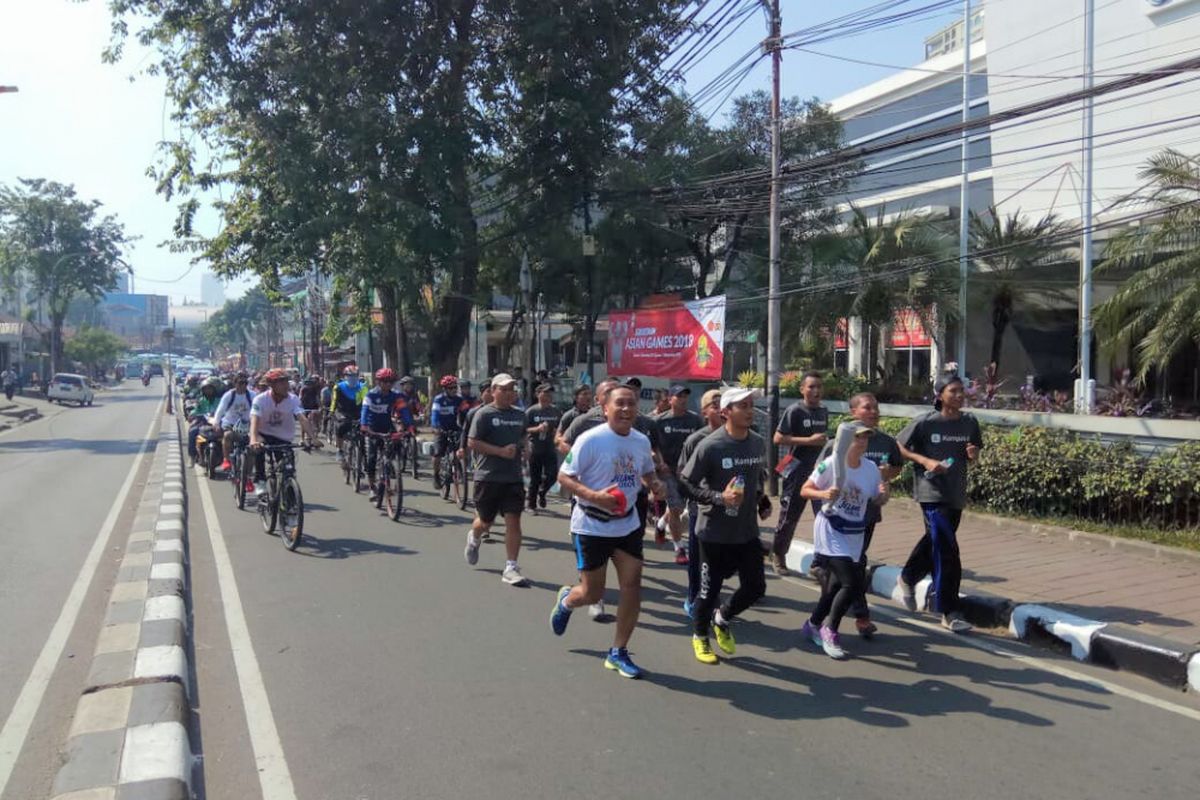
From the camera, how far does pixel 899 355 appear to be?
90.0 ft

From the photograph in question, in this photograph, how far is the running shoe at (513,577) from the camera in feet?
24.9

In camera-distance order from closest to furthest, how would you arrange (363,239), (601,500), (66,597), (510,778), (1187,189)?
(510,778) → (601,500) → (66,597) → (1187,189) → (363,239)

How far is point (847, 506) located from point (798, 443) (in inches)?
77.2

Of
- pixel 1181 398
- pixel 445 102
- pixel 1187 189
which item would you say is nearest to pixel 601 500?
pixel 1187 189

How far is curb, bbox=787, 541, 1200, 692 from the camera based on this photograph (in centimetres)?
550

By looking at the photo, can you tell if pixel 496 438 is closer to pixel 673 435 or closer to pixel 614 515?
pixel 673 435

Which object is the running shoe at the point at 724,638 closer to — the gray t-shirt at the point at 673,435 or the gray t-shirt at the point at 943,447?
the gray t-shirt at the point at 943,447

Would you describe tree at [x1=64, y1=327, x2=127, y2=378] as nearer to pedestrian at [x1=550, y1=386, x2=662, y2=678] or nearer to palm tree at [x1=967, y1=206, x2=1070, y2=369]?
palm tree at [x1=967, y1=206, x2=1070, y2=369]

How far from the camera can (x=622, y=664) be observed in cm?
536

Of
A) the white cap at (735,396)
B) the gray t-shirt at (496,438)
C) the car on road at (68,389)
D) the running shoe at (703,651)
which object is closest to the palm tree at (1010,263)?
the gray t-shirt at (496,438)

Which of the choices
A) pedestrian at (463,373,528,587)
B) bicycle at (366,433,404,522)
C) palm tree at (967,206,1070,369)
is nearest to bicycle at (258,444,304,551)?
bicycle at (366,433,404,522)

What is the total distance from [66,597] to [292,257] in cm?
1285

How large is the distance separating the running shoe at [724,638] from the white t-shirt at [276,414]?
5.93 metres

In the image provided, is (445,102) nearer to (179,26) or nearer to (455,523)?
(179,26)
